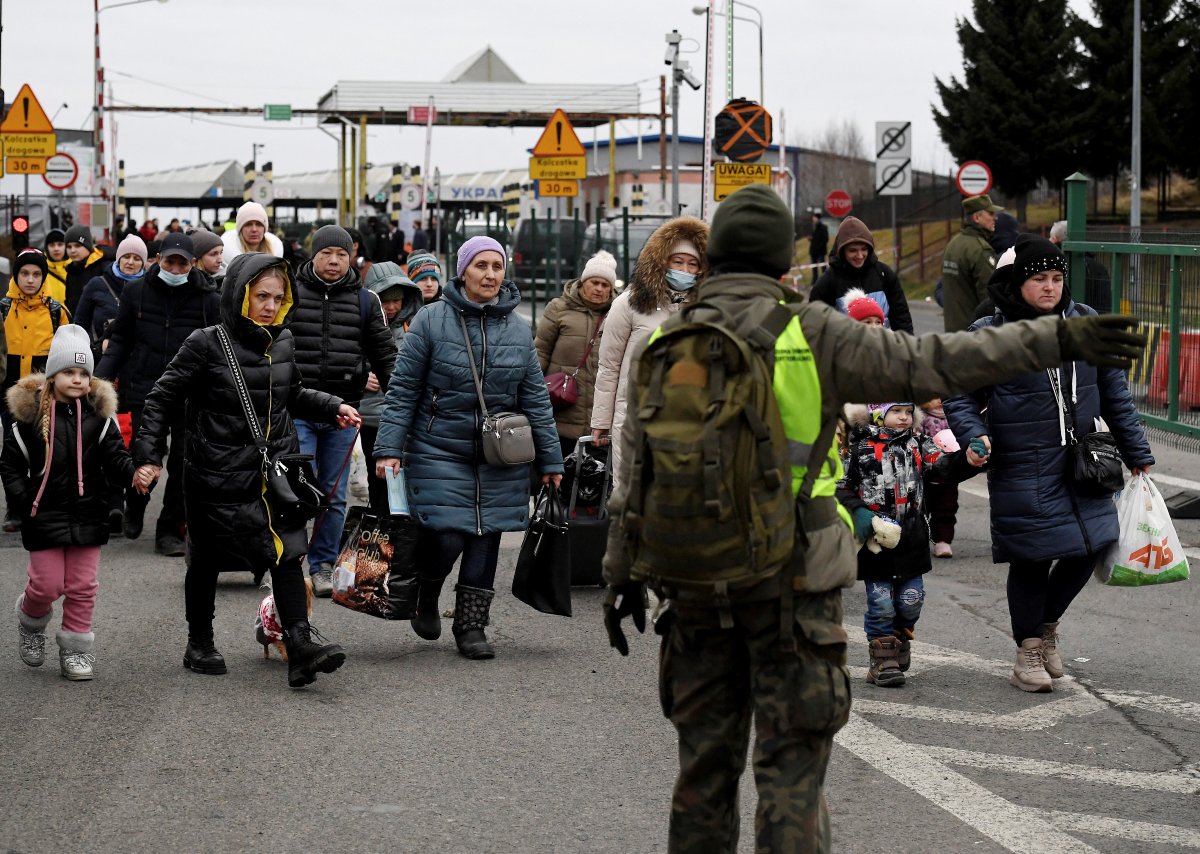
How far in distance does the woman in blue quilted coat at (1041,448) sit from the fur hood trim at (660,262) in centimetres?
146

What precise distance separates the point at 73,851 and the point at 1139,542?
4223 millimetres

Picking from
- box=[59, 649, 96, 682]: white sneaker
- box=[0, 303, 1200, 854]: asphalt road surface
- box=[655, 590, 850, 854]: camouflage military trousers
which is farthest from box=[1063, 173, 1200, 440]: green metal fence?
box=[655, 590, 850, 854]: camouflage military trousers

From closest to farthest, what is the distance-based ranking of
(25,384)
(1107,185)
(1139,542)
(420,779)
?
(420,779) → (1139,542) → (25,384) → (1107,185)

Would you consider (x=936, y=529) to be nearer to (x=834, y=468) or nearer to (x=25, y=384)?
(x=25, y=384)

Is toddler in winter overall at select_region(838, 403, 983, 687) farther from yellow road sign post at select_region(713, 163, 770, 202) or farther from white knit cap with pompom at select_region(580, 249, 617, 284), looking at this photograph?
yellow road sign post at select_region(713, 163, 770, 202)

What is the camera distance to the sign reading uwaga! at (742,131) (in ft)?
61.8

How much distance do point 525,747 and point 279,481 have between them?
1.75 m

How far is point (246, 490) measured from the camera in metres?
7.47

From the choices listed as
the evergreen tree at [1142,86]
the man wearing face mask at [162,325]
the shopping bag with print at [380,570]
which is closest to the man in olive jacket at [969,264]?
the man wearing face mask at [162,325]

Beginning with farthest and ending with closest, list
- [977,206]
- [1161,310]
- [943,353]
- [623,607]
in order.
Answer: [977,206] → [1161,310] → [623,607] → [943,353]

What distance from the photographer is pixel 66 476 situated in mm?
7629

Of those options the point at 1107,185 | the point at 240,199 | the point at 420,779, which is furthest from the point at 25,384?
the point at 240,199

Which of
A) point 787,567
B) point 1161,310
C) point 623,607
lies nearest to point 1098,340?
point 787,567

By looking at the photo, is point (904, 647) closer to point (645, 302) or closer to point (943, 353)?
point (645, 302)
